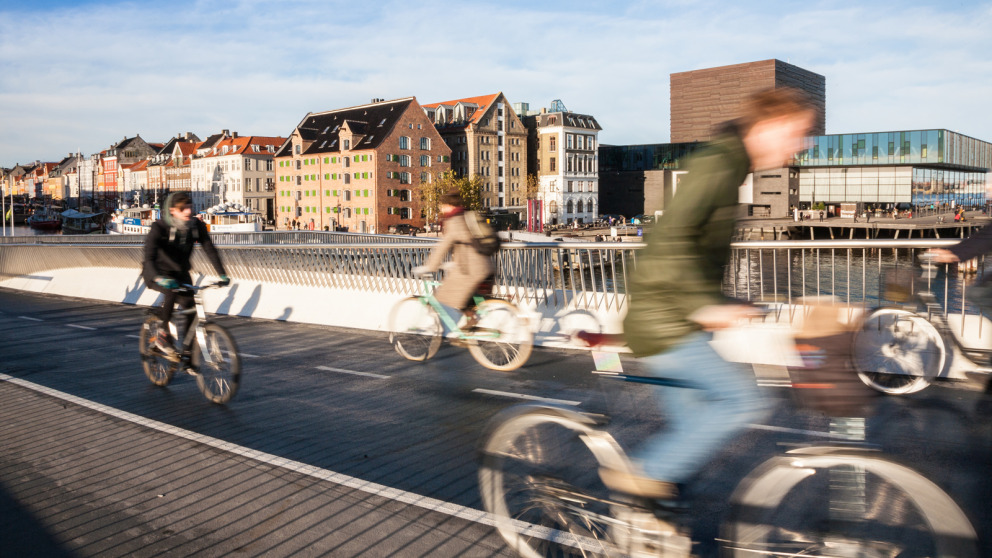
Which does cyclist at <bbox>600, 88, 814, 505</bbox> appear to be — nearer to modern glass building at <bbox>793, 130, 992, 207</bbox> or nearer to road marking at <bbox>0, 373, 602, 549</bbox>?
road marking at <bbox>0, 373, 602, 549</bbox>

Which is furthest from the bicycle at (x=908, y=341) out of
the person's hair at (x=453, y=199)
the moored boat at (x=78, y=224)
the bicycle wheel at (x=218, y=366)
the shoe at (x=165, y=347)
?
the moored boat at (x=78, y=224)

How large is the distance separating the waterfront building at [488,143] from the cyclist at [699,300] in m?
102

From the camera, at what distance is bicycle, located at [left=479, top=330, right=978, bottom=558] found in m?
2.66

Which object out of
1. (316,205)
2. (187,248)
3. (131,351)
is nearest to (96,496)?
(187,248)

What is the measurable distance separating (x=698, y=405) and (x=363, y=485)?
8.33ft

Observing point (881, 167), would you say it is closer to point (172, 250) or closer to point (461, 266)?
point (461, 266)

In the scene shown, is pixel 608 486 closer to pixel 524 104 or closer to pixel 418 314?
pixel 418 314

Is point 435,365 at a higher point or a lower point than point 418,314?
lower

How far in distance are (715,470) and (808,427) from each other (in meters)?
1.44

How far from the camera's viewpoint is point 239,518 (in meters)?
4.46

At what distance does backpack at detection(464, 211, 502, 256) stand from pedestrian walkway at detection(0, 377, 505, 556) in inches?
144

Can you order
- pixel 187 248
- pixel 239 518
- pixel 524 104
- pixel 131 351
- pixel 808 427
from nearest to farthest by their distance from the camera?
pixel 239 518
pixel 808 427
pixel 187 248
pixel 131 351
pixel 524 104

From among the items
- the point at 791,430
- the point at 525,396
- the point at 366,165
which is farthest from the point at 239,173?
the point at 791,430

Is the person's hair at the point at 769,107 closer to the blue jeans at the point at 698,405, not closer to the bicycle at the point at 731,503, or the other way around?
the blue jeans at the point at 698,405
